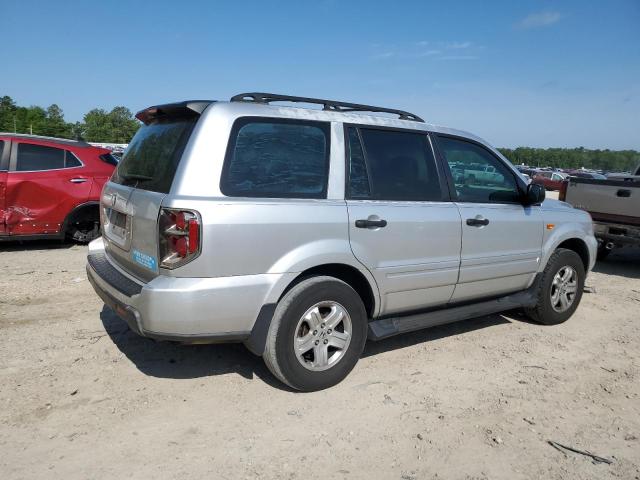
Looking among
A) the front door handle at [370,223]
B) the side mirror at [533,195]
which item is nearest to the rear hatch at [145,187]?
the front door handle at [370,223]

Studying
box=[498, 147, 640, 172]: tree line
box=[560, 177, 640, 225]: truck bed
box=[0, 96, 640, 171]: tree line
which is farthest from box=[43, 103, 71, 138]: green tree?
box=[560, 177, 640, 225]: truck bed

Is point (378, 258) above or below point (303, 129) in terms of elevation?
below

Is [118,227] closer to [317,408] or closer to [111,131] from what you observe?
[317,408]

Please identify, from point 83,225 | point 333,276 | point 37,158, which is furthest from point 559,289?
point 37,158

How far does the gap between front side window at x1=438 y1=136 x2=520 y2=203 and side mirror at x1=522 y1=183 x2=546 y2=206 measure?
A: 3.1 inches

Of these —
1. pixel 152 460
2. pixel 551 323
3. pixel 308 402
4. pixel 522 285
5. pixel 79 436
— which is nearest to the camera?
pixel 152 460

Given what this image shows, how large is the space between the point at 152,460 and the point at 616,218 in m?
7.43

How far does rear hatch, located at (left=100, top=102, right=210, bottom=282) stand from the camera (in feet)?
10.1

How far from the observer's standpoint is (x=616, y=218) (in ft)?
25.2

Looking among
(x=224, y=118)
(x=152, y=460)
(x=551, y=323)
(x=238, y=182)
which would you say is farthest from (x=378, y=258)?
(x=551, y=323)

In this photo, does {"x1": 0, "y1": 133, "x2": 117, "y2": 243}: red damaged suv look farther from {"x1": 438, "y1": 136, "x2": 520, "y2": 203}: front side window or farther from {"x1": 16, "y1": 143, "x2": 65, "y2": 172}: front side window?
{"x1": 438, "y1": 136, "x2": 520, "y2": 203}: front side window

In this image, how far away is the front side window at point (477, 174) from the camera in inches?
167

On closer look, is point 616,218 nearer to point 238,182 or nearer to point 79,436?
point 238,182

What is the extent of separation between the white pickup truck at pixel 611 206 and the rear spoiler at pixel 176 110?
672 centimetres
